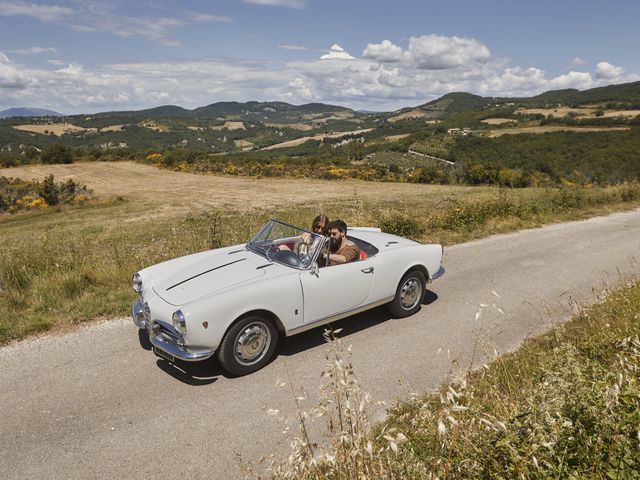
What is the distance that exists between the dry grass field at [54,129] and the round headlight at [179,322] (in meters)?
204

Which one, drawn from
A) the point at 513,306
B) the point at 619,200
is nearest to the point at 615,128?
the point at 619,200

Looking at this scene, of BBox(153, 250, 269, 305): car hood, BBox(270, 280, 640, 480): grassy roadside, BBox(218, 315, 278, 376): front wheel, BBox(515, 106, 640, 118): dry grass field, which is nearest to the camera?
BBox(270, 280, 640, 480): grassy roadside

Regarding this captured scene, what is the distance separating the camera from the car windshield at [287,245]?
5.34 m

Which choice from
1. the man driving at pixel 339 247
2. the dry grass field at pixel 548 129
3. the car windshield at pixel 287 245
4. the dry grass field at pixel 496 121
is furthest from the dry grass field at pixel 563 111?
the car windshield at pixel 287 245

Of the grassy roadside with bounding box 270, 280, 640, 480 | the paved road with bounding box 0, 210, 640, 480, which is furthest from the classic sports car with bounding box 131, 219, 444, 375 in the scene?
the grassy roadside with bounding box 270, 280, 640, 480

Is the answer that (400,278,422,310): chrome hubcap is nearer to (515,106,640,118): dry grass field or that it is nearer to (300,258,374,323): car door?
(300,258,374,323): car door

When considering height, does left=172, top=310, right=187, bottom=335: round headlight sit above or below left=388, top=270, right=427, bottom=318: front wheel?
above

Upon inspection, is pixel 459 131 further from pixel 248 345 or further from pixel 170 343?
pixel 170 343

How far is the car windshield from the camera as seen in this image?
5.34 meters

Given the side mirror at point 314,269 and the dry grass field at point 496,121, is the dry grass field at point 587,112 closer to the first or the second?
the dry grass field at point 496,121

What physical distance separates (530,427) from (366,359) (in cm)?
322

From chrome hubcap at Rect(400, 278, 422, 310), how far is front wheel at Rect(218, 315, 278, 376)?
2.28m

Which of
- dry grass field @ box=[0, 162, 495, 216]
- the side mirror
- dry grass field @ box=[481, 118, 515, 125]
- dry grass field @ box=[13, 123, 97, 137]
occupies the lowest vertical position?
dry grass field @ box=[0, 162, 495, 216]

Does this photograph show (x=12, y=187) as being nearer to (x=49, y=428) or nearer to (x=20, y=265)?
(x=20, y=265)
